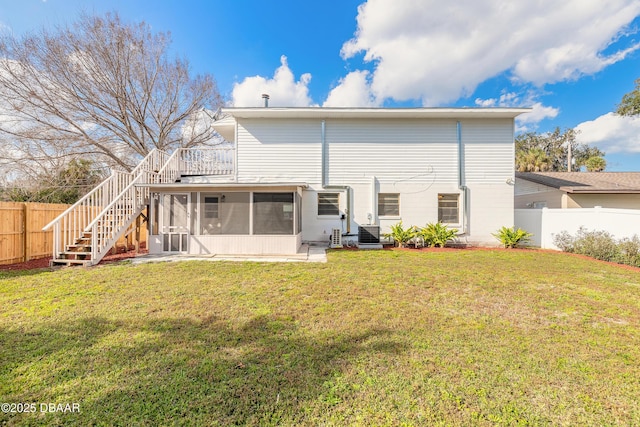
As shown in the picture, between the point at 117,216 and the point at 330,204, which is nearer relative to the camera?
the point at 117,216

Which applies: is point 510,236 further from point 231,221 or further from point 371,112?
point 231,221

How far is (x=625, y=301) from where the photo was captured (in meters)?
4.27

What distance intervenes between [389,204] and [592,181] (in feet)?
35.7

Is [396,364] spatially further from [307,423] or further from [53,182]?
[53,182]

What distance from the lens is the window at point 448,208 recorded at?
1061 cm

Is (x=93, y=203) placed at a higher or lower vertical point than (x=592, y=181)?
lower

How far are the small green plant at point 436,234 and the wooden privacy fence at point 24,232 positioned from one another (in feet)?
40.8

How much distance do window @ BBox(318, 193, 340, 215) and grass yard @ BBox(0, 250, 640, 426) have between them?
528 cm

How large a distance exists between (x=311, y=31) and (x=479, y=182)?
11.1 m

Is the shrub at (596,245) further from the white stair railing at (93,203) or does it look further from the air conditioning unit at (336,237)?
the white stair railing at (93,203)

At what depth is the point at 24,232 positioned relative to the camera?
7.33 m

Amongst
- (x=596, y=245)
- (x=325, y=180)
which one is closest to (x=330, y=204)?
(x=325, y=180)

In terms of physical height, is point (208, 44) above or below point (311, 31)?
below

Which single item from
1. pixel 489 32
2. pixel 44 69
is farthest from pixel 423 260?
pixel 44 69
